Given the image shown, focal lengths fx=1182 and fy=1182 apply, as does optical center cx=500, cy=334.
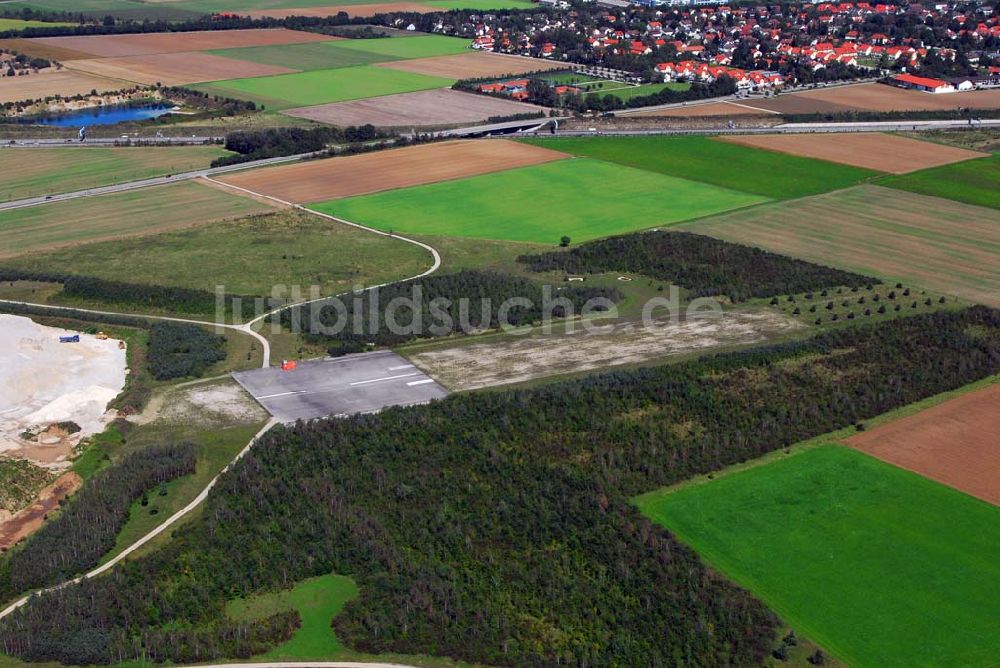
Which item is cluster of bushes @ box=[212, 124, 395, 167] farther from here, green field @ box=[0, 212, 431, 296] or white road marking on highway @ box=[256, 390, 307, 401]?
white road marking on highway @ box=[256, 390, 307, 401]

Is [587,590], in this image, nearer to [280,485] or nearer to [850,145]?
[280,485]

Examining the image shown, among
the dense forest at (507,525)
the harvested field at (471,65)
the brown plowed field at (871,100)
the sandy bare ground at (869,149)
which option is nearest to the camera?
the dense forest at (507,525)

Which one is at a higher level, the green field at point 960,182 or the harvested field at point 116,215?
the green field at point 960,182


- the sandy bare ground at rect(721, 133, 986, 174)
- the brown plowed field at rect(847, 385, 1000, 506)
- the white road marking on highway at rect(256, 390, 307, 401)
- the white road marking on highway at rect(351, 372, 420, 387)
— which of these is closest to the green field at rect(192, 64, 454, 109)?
the sandy bare ground at rect(721, 133, 986, 174)

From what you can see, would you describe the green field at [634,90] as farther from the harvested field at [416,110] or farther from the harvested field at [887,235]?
the harvested field at [887,235]

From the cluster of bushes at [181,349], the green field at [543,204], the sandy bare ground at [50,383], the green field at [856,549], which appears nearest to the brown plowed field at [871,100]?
the green field at [543,204]

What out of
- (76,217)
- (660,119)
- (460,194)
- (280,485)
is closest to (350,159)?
(460,194)

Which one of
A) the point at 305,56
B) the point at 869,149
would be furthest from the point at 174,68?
the point at 869,149
